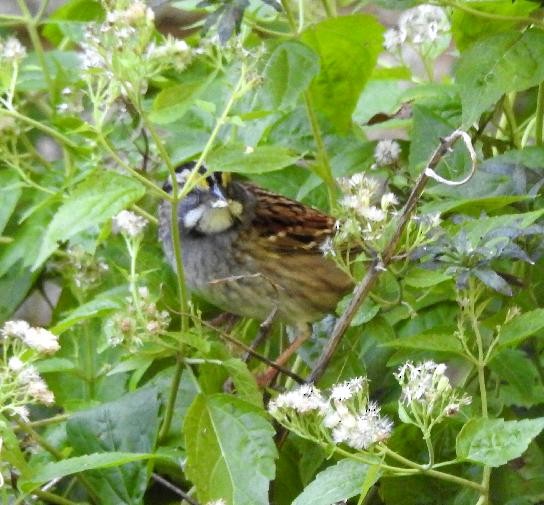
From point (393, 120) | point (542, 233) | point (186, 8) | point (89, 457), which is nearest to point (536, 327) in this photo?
point (542, 233)

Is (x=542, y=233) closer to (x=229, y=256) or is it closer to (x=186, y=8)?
(x=186, y=8)

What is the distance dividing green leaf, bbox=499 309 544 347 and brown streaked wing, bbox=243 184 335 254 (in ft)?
3.43

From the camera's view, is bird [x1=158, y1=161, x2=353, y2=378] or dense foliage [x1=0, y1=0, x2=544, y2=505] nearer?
dense foliage [x1=0, y1=0, x2=544, y2=505]

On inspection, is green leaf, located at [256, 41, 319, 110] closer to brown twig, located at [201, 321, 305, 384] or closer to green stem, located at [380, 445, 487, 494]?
brown twig, located at [201, 321, 305, 384]

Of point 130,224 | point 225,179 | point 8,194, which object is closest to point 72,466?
point 130,224

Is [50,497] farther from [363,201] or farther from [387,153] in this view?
[387,153]

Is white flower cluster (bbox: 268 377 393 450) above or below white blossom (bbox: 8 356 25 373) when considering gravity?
below

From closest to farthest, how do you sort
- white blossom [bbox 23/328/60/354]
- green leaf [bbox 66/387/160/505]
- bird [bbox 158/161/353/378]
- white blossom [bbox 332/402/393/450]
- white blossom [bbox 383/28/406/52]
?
white blossom [bbox 332/402/393/450], white blossom [bbox 23/328/60/354], green leaf [bbox 66/387/160/505], white blossom [bbox 383/28/406/52], bird [bbox 158/161/353/378]

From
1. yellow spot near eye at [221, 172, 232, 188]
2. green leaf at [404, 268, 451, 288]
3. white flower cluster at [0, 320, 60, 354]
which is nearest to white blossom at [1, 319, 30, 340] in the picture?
white flower cluster at [0, 320, 60, 354]

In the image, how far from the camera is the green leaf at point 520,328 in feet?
5.84

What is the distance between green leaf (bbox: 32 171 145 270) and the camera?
179cm

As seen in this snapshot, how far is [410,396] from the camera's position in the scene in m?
1.59

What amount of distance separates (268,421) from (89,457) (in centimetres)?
29

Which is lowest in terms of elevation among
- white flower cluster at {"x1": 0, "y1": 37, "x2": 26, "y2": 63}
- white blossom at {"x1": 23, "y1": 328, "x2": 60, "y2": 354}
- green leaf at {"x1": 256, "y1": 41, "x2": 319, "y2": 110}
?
white blossom at {"x1": 23, "y1": 328, "x2": 60, "y2": 354}
